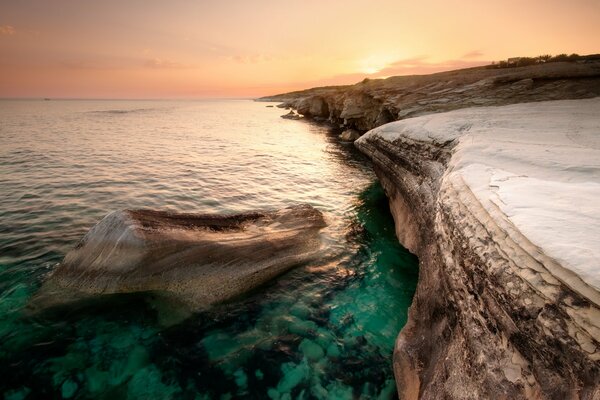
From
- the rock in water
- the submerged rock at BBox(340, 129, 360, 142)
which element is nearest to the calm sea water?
the rock in water

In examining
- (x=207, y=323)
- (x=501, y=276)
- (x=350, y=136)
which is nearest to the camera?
(x=501, y=276)

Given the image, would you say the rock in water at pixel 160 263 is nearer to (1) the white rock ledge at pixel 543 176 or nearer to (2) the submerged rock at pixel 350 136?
(1) the white rock ledge at pixel 543 176

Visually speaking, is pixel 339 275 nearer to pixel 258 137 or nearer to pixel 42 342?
pixel 42 342

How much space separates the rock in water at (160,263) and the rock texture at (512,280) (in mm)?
4162

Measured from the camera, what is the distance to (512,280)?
2898mm

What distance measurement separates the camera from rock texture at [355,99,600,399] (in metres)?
2.31

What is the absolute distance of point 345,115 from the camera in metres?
35.0

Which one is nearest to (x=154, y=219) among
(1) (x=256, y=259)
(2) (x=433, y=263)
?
(1) (x=256, y=259)

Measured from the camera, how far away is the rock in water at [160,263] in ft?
22.0

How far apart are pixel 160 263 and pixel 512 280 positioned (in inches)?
268

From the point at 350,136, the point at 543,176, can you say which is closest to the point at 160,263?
the point at 543,176

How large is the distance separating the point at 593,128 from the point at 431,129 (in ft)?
12.3

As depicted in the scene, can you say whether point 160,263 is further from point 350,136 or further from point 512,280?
point 350,136

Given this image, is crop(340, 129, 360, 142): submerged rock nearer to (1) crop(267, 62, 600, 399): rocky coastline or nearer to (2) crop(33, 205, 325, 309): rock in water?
(1) crop(267, 62, 600, 399): rocky coastline
